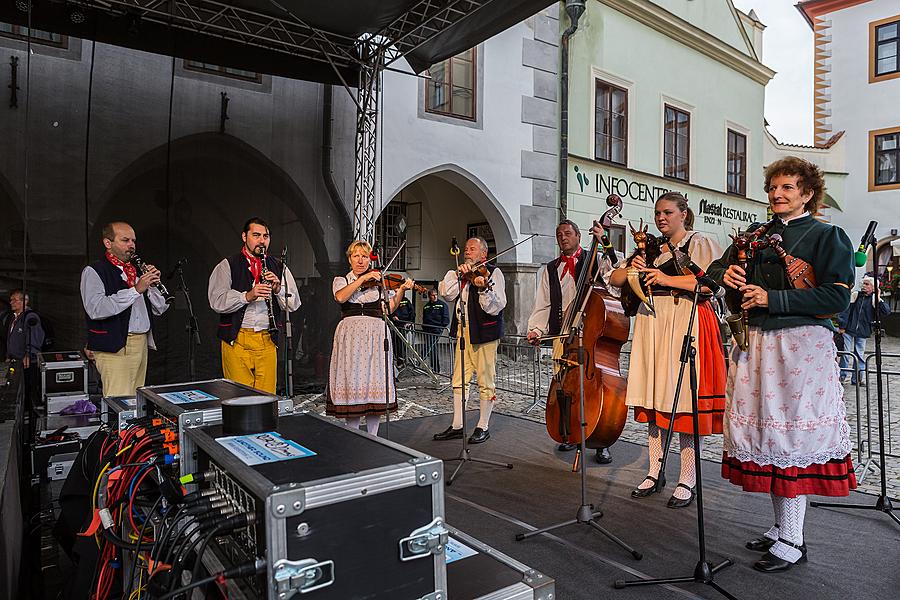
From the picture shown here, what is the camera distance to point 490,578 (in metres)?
1.44

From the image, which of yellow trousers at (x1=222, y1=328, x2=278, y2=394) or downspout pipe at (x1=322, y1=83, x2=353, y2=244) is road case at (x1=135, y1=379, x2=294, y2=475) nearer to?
yellow trousers at (x1=222, y1=328, x2=278, y2=394)

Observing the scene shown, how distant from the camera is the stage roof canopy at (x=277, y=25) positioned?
5812 millimetres

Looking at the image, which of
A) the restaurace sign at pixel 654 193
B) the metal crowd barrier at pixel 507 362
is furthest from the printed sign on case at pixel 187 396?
the restaurace sign at pixel 654 193

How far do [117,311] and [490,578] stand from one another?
11.0ft

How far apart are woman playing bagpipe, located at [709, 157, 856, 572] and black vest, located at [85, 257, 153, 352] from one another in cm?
359

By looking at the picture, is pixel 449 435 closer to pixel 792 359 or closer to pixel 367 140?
pixel 792 359

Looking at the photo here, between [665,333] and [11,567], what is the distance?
316 cm

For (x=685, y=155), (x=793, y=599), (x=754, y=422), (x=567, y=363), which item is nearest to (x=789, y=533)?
(x=793, y=599)

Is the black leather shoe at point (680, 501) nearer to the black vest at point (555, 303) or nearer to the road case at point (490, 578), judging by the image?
the black vest at point (555, 303)

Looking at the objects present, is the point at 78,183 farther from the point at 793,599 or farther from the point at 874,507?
the point at 874,507

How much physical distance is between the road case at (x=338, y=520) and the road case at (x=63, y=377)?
4020 millimetres

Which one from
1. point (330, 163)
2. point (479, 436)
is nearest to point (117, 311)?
point (479, 436)

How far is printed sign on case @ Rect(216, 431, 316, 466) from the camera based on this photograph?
129 cm

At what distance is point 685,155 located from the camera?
1305cm
